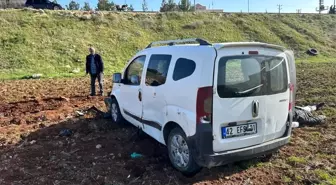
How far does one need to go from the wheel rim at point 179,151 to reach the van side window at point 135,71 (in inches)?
58.4

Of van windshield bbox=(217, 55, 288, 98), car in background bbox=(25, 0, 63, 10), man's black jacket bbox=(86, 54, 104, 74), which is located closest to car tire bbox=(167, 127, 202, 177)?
van windshield bbox=(217, 55, 288, 98)

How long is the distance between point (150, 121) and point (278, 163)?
7.06 feet

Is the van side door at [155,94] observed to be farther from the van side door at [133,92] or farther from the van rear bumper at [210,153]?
the van rear bumper at [210,153]

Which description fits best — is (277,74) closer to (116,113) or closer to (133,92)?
(133,92)

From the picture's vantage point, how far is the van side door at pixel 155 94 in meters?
4.76

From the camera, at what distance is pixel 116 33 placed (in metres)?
28.6

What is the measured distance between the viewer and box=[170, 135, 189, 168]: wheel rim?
438cm

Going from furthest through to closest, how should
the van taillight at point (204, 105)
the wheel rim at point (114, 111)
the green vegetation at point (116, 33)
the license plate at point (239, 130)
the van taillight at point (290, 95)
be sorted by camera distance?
the green vegetation at point (116, 33) → the wheel rim at point (114, 111) → the van taillight at point (290, 95) → the license plate at point (239, 130) → the van taillight at point (204, 105)

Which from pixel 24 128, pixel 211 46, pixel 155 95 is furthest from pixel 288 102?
pixel 24 128

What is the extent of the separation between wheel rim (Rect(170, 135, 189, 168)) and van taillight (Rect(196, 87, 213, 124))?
0.56 meters

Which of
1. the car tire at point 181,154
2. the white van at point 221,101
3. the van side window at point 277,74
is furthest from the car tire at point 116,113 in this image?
the van side window at point 277,74

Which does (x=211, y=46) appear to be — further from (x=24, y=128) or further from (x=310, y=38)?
(x=310, y=38)

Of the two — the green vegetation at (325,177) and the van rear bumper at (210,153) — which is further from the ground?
the van rear bumper at (210,153)

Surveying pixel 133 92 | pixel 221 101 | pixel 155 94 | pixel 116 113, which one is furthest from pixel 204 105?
pixel 116 113
